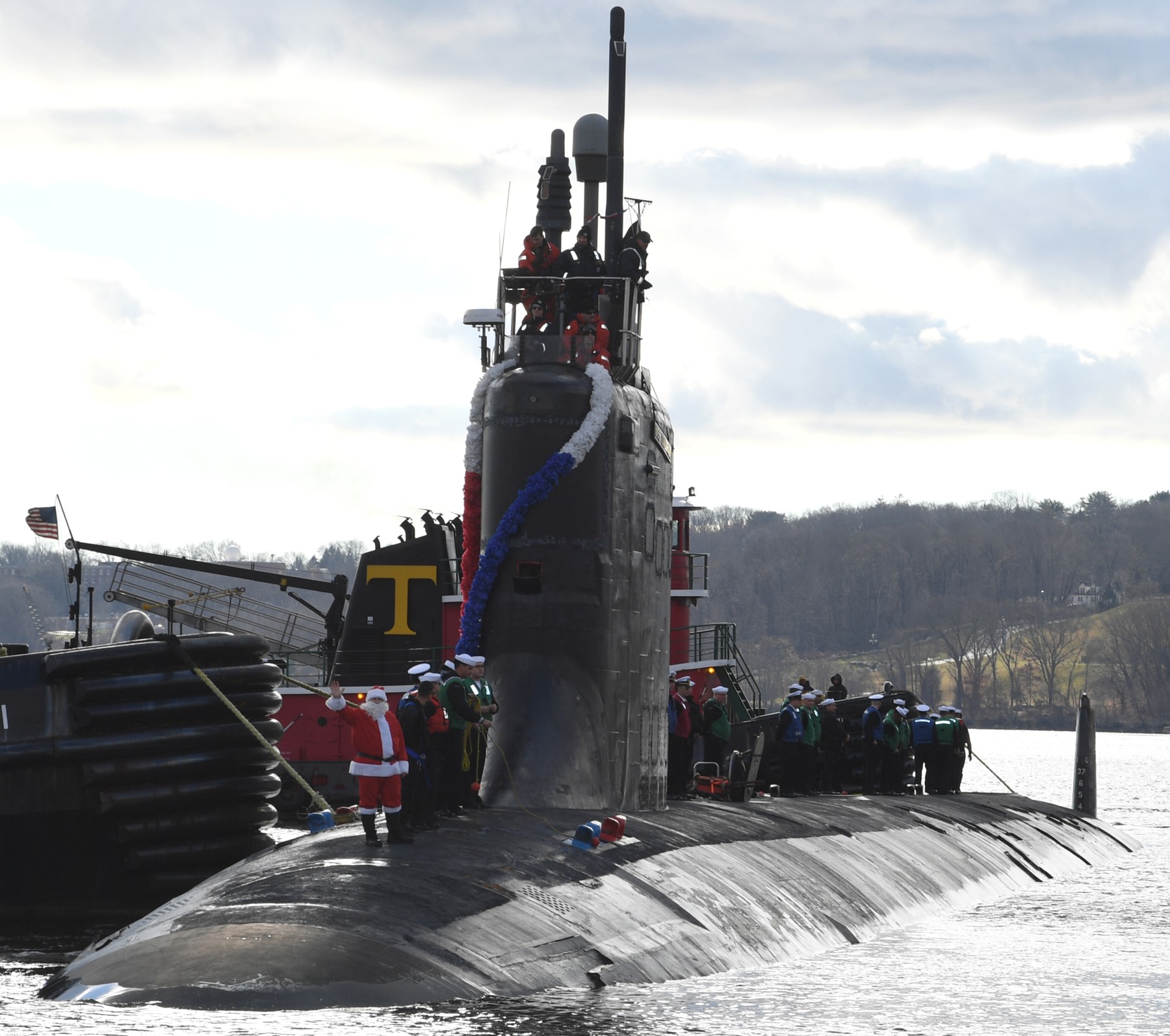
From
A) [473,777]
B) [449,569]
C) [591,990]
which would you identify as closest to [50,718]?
[473,777]

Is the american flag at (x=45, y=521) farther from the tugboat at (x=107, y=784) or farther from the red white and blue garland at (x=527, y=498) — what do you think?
the red white and blue garland at (x=527, y=498)

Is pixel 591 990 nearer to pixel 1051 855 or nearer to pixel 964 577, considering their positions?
pixel 1051 855

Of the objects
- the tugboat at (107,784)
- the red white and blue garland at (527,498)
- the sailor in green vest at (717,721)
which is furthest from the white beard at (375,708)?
the sailor in green vest at (717,721)

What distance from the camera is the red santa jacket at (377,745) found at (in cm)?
1292

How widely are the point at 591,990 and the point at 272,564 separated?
3915 cm

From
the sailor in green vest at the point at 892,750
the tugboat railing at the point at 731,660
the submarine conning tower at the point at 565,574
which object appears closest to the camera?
the submarine conning tower at the point at 565,574

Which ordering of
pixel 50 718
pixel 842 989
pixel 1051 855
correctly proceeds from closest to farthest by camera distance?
1. pixel 842 989
2. pixel 50 718
3. pixel 1051 855

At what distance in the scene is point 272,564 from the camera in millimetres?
50094

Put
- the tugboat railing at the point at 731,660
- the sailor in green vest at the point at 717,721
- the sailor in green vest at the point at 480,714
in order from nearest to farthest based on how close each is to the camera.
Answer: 1. the sailor in green vest at the point at 480,714
2. the sailor in green vest at the point at 717,721
3. the tugboat railing at the point at 731,660

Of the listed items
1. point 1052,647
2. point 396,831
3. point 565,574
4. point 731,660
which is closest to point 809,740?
point 565,574

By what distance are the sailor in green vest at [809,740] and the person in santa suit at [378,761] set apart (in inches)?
491

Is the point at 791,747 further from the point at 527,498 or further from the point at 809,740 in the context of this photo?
the point at 527,498

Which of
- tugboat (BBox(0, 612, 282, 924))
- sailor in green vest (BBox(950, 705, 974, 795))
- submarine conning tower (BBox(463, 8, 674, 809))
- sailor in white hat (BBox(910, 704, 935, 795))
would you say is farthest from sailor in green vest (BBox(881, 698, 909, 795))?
submarine conning tower (BBox(463, 8, 674, 809))

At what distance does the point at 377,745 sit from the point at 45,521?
20.9 m
